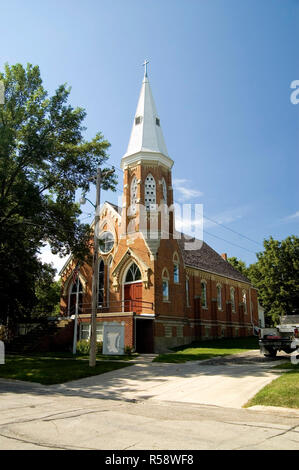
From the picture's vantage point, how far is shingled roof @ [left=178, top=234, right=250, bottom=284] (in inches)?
1301

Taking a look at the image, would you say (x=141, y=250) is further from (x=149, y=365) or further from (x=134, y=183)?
(x=149, y=365)

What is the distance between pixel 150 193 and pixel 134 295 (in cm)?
787

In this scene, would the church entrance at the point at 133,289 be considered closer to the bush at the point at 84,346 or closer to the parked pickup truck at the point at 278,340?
the bush at the point at 84,346

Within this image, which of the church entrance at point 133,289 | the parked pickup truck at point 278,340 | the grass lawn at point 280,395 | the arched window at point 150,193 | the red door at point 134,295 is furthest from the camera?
the arched window at point 150,193

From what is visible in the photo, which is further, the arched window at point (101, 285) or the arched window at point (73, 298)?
the arched window at point (73, 298)

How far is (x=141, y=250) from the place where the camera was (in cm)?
2630

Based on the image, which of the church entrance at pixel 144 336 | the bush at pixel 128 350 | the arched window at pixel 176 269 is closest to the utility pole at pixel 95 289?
the bush at pixel 128 350

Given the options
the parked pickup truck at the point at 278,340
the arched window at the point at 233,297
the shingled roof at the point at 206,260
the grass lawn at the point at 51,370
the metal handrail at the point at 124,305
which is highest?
the shingled roof at the point at 206,260

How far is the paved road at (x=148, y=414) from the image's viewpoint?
5344 mm

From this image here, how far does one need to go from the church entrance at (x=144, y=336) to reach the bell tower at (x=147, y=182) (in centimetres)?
506

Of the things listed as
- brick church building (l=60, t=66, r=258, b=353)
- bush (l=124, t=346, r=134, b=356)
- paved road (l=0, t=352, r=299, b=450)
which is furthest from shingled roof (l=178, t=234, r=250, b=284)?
paved road (l=0, t=352, r=299, b=450)

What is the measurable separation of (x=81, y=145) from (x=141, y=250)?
8.44m

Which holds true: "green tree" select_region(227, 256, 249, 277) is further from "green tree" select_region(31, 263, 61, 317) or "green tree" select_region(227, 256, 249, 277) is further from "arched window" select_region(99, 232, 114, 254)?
"arched window" select_region(99, 232, 114, 254)
